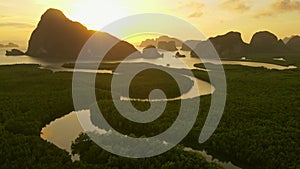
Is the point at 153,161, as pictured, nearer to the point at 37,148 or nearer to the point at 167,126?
the point at 167,126

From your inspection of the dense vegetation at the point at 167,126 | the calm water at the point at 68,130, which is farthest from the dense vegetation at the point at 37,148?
the calm water at the point at 68,130

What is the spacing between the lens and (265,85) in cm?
5844

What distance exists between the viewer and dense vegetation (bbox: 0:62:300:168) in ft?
73.4

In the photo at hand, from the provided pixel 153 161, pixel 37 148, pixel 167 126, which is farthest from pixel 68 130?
pixel 153 161

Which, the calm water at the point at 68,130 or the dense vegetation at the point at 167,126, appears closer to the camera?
the dense vegetation at the point at 167,126

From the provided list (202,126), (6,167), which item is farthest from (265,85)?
(6,167)

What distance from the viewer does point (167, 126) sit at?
102 feet

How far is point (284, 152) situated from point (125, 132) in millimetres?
15396

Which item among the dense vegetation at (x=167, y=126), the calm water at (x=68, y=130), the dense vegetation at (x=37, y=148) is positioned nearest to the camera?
the dense vegetation at (x=37, y=148)

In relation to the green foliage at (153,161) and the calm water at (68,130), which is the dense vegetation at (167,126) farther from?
the calm water at (68,130)

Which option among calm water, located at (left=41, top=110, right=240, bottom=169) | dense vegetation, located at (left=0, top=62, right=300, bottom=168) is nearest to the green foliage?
dense vegetation, located at (left=0, top=62, right=300, bottom=168)

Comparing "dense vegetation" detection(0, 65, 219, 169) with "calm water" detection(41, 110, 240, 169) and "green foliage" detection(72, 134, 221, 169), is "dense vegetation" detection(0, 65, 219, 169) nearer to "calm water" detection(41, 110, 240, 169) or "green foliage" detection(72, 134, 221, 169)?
"green foliage" detection(72, 134, 221, 169)

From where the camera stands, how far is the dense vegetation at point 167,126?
73.4ft

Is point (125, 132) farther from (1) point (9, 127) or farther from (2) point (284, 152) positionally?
(2) point (284, 152)
